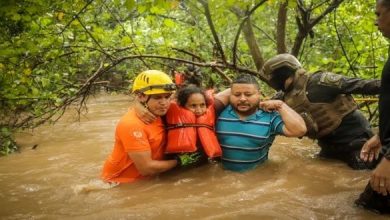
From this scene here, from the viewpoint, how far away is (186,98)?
473 centimetres

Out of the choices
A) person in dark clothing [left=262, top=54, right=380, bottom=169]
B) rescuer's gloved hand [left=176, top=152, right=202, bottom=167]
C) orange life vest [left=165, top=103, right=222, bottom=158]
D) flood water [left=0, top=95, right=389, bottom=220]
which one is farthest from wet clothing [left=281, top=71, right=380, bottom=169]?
rescuer's gloved hand [left=176, top=152, right=202, bottom=167]

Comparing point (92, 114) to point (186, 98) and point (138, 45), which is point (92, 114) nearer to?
point (138, 45)

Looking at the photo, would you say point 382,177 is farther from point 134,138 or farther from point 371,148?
point 134,138

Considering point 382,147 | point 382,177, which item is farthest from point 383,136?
point 382,177

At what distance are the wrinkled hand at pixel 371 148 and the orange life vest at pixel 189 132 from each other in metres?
1.51

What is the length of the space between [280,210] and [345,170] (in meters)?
1.52

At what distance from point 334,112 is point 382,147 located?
5.94ft

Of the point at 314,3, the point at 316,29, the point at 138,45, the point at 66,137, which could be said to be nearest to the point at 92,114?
the point at 66,137

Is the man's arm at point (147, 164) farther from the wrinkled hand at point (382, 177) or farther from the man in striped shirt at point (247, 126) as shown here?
the wrinkled hand at point (382, 177)

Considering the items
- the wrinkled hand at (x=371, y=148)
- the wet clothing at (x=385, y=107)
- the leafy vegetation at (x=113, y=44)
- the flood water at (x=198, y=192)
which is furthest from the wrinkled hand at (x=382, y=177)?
the leafy vegetation at (x=113, y=44)

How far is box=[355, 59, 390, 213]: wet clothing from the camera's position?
9.80 feet

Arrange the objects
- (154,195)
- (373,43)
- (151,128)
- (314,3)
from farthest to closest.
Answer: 1. (373,43)
2. (314,3)
3. (151,128)
4. (154,195)

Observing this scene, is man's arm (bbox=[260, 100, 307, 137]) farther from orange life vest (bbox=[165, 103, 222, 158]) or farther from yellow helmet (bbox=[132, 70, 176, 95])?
yellow helmet (bbox=[132, 70, 176, 95])

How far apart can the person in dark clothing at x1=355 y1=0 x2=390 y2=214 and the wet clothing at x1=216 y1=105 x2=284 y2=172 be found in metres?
1.17
